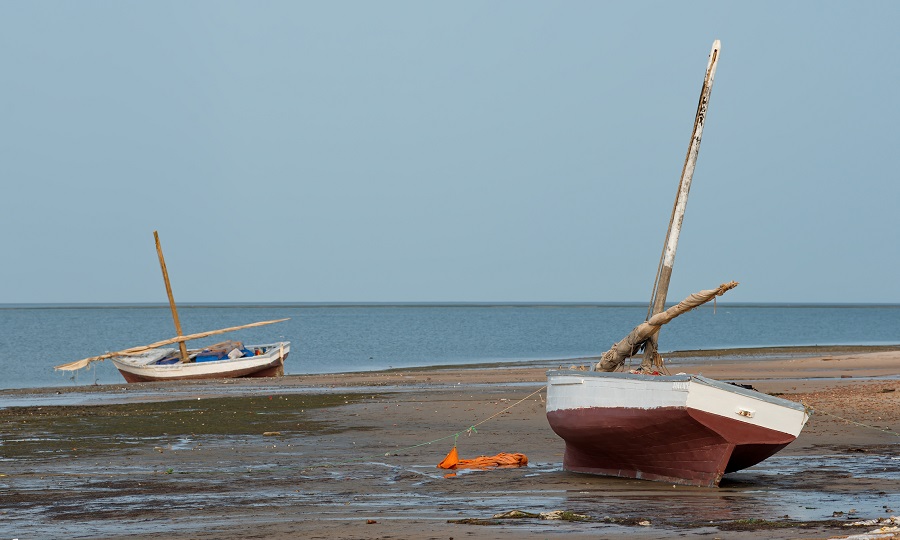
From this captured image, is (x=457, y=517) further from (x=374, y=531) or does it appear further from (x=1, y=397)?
(x=1, y=397)

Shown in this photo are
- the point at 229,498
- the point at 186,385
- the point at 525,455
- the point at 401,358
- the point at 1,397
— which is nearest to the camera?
the point at 229,498

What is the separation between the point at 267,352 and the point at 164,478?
30.1 meters

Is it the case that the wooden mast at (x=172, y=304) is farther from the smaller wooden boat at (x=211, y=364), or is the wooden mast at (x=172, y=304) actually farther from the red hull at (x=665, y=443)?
the red hull at (x=665, y=443)

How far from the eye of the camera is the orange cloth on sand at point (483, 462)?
16.5 meters

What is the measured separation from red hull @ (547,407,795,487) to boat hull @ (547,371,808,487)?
0.01 meters

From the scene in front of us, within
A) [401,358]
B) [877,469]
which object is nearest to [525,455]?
[877,469]

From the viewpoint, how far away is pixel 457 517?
38.8 ft

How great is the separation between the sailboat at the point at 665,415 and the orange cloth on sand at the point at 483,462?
29.3 inches

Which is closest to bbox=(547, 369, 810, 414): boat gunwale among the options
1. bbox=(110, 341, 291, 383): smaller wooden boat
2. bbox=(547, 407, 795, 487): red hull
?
bbox=(547, 407, 795, 487): red hull

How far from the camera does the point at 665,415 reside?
1416 cm

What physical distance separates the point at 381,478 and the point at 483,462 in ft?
5.85

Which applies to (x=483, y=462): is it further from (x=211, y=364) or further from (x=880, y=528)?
(x=211, y=364)

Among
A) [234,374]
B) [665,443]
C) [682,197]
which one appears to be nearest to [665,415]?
[665,443]

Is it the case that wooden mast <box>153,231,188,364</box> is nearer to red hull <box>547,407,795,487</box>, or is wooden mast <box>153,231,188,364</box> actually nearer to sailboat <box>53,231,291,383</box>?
sailboat <box>53,231,291,383</box>
